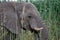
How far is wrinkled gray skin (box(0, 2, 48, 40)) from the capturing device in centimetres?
715

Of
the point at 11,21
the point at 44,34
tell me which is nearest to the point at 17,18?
the point at 11,21

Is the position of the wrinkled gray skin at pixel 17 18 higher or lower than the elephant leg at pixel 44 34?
higher

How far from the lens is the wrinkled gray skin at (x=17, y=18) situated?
23.5ft

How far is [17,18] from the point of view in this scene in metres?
7.30

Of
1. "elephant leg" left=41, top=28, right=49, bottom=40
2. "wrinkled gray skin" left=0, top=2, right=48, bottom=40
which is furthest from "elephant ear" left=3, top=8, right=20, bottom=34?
"elephant leg" left=41, top=28, right=49, bottom=40

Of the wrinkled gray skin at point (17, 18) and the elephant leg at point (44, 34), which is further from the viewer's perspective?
the wrinkled gray skin at point (17, 18)

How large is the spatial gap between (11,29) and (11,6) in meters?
0.50

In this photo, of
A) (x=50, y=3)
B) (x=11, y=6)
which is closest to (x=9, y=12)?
(x=11, y=6)

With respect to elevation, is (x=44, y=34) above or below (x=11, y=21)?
below

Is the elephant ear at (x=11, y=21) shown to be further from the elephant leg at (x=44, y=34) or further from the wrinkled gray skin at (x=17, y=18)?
the elephant leg at (x=44, y=34)

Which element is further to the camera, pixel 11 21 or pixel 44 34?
pixel 11 21

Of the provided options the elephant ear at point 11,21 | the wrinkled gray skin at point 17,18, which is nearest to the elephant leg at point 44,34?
the wrinkled gray skin at point 17,18

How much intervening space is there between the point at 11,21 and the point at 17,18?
0.13 metres

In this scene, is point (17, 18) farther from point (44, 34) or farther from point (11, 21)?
point (44, 34)
